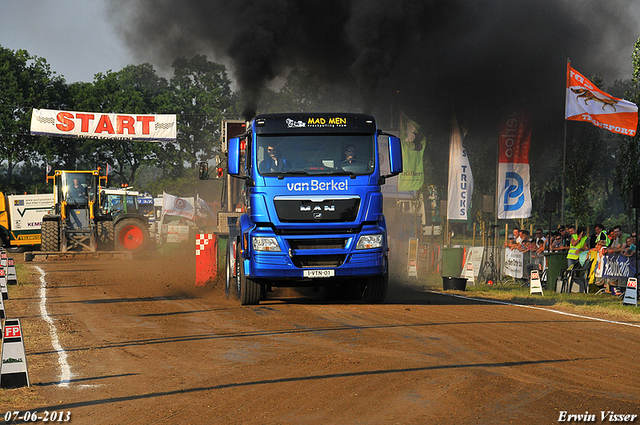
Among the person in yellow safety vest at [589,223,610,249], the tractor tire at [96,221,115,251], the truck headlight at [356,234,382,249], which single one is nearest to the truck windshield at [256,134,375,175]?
the truck headlight at [356,234,382,249]

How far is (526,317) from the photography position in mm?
12430

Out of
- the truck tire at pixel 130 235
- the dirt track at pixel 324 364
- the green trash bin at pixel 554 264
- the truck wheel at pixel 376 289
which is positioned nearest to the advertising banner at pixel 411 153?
the green trash bin at pixel 554 264

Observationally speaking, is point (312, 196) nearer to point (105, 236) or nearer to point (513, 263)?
point (513, 263)

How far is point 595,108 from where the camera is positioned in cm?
2238

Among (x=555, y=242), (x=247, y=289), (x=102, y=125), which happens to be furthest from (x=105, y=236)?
(x=247, y=289)

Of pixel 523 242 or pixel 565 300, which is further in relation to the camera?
pixel 523 242

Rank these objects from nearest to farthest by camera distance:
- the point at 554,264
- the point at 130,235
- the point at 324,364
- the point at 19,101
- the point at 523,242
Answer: the point at 324,364 → the point at 554,264 → the point at 523,242 → the point at 130,235 → the point at 19,101

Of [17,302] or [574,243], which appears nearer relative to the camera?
[17,302]

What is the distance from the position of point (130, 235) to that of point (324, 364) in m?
24.2

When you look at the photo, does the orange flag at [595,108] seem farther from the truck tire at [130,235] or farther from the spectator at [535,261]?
the truck tire at [130,235]

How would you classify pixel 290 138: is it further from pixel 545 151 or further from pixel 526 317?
pixel 545 151

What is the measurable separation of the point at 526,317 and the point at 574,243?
684 cm

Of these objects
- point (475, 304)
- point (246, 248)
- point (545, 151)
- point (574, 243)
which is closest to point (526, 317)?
point (475, 304)

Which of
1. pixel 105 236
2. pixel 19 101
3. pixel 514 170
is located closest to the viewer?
pixel 514 170
